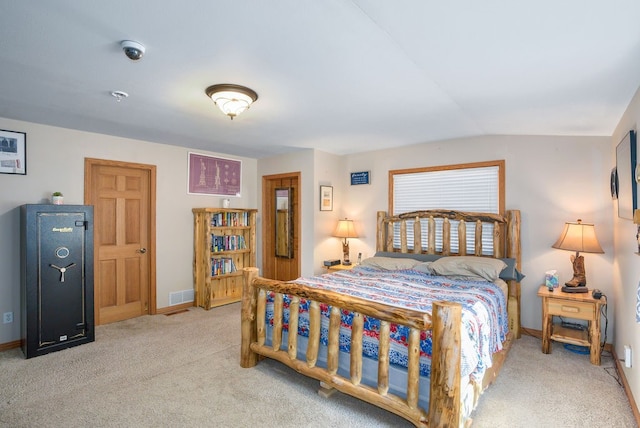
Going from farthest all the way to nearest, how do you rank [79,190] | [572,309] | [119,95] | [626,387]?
1. [79,190]
2. [572,309]
3. [119,95]
4. [626,387]

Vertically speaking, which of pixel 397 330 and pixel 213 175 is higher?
pixel 213 175

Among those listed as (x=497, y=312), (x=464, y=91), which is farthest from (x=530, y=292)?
(x=464, y=91)

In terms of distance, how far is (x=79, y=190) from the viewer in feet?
12.5

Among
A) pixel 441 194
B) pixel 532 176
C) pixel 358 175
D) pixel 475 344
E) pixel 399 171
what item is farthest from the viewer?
pixel 358 175

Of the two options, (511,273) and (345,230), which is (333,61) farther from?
(345,230)

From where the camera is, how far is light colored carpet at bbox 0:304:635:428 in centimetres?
217

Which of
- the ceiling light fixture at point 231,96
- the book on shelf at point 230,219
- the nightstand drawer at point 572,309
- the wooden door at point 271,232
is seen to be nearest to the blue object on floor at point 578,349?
the nightstand drawer at point 572,309

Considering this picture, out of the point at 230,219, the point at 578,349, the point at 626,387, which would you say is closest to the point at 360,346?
the point at 626,387

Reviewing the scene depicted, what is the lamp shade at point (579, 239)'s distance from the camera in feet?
9.94

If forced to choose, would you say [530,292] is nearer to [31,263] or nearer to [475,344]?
[475,344]

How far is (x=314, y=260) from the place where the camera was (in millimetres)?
4797

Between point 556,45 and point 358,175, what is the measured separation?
11.4 feet

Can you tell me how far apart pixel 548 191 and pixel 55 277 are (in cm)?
509

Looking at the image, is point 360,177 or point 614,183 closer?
point 614,183
